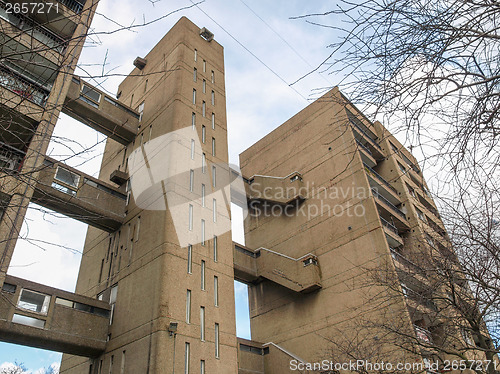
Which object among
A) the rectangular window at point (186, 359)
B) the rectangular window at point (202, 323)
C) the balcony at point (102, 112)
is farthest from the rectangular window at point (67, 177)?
the rectangular window at point (186, 359)

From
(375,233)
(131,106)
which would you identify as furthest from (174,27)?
(375,233)

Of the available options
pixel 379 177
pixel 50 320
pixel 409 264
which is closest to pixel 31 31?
pixel 50 320

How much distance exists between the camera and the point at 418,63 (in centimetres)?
403

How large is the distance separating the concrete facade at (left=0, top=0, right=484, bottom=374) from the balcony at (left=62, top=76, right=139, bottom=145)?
0.38 ft

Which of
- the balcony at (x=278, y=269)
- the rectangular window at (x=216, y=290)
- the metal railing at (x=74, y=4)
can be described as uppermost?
the metal railing at (x=74, y=4)

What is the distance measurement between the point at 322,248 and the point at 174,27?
659 inches

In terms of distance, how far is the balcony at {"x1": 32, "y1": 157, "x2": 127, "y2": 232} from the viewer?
16359 millimetres

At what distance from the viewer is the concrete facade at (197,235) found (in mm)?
13758

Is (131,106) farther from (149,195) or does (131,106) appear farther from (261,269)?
(261,269)

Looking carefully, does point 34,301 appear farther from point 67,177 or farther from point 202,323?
point 202,323

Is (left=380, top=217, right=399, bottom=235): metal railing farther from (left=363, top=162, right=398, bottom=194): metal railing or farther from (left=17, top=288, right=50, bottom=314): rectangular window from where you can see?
(left=17, top=288, right=50, bottom=314): rectangular window

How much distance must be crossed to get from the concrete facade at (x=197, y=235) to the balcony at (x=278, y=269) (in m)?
0.09

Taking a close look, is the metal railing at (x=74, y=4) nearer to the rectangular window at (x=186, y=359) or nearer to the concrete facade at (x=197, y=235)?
the concrete facade at (x=197, y=235)

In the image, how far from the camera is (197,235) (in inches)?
661
